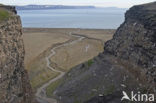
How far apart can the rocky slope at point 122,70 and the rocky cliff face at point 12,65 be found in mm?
12103

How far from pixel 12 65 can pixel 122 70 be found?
23582mm

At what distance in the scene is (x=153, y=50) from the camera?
180 feet

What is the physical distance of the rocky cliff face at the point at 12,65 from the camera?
44875 millimetres

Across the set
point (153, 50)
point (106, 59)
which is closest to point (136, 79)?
point (153, 50)

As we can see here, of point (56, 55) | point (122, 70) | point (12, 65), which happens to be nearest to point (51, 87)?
point (122, 70)

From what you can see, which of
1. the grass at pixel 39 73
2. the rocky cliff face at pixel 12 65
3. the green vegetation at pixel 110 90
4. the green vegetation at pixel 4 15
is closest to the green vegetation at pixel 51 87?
the grass at pixel 39 73

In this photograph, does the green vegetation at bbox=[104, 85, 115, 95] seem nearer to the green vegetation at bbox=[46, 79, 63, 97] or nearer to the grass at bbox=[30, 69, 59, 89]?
the green vegetation at bbox=[46, 79, 63, 97]

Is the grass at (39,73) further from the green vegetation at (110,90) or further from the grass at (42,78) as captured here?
the green vegetation at (110,90)

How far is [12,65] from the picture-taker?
48094mm

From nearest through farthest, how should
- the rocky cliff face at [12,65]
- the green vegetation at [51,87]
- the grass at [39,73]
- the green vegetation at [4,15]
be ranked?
the rocky cliff face at [12,65] < the green vegetation at [4,15] < the green vegetation at [51,87] < the grass at [39,73]

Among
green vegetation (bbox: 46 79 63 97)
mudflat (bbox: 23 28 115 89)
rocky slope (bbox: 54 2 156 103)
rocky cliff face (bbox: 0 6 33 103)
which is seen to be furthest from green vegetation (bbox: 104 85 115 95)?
mudflat (bbox: 23 28 115 89)

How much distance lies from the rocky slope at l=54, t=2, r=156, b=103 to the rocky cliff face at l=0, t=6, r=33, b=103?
12.1 m

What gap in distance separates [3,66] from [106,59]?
3079 cm

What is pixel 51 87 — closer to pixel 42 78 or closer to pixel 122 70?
pixel 42 78
